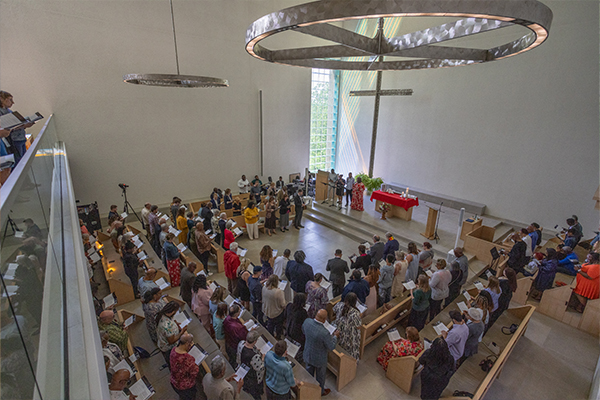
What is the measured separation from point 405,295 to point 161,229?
5.48 metres

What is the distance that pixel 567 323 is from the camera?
5.82m

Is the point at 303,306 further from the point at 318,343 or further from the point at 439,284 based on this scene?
the point at 439,284

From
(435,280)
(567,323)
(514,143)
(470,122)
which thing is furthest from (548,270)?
(470,122)

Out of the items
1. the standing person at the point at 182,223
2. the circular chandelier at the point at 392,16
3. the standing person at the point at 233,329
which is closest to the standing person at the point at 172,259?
the standing person at the point at 182,223

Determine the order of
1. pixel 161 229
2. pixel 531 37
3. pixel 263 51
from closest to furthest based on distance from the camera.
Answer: pixel 531 37 < pixel 263 51 < pixel 161 229

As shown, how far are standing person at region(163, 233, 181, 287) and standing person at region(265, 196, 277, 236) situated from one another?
11.2 ft

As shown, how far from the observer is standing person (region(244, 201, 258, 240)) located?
855 centimetres

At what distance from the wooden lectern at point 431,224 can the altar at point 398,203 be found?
1278 mm

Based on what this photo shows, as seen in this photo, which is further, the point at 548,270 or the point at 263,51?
the point at 548,270

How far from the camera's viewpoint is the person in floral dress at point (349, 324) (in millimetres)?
4074

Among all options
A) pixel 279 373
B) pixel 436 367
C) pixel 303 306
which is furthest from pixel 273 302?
pixel 436 367

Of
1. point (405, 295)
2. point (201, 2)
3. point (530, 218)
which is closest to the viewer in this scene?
point (405, 295)

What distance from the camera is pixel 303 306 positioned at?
4.12 m

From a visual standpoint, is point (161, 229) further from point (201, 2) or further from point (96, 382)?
point (201, 2)
